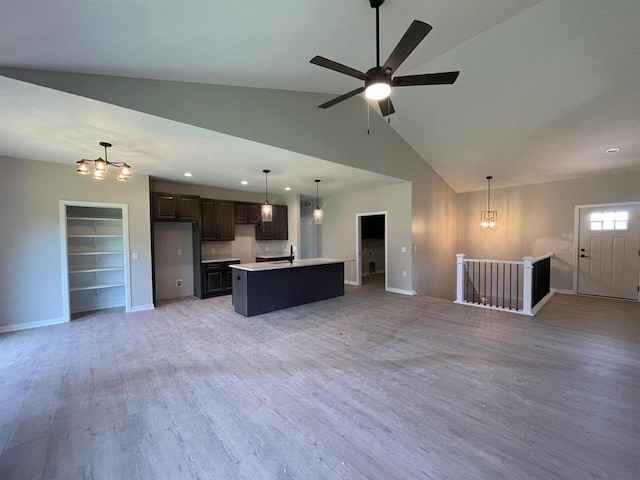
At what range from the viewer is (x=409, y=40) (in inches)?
69.7

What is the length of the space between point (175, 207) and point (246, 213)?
1.68 metres

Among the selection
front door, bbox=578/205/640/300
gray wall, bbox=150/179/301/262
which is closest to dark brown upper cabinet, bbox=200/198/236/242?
gray wall, bbox=150/179/301/262

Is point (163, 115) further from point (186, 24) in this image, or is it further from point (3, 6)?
point (3, 6)

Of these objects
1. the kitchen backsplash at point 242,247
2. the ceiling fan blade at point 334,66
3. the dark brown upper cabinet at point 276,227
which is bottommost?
the kitchen backsplash at point 242,247

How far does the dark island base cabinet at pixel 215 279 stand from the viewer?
5.97 meters

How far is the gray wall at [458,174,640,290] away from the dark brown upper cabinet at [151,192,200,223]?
294 inches

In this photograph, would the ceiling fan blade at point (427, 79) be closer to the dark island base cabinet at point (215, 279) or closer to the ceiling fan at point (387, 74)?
the ceiling fan at point (387, 74)

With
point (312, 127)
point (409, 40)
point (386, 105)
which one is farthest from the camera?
→ point (312, 127)

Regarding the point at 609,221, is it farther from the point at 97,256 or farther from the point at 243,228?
the point at 97,256

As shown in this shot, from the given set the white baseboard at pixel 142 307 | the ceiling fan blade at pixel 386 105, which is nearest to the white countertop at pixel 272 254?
the white baseboard at pixel 142 307

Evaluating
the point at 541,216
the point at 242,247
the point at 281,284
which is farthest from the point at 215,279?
the point at 541,216

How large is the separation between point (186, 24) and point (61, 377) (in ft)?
11.4

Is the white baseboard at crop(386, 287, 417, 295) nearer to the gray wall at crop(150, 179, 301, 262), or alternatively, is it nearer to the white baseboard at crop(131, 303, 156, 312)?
the gray wall at crop(150, 179, 301, 262)

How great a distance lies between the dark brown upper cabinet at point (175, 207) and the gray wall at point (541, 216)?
747cm
